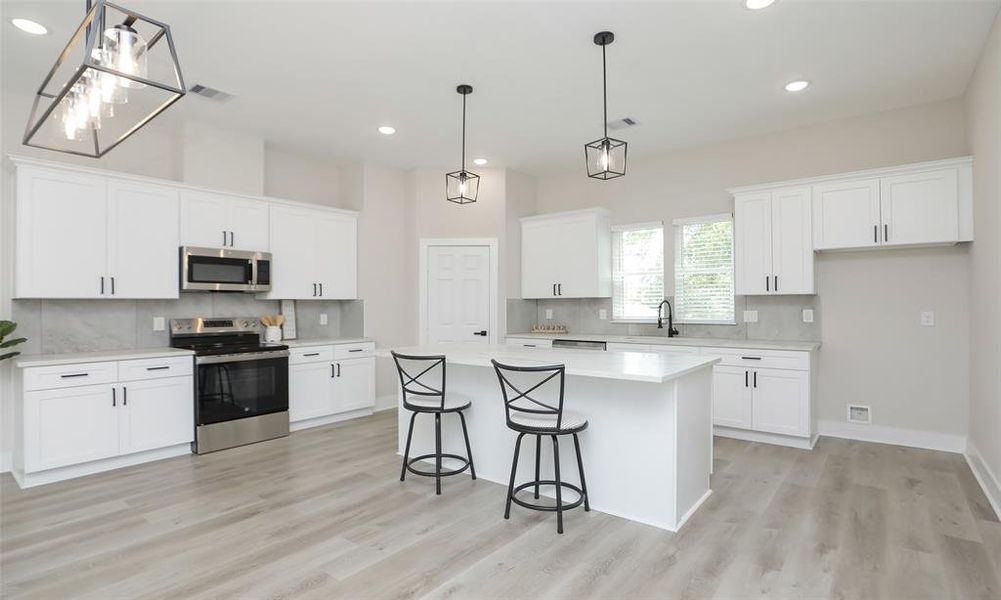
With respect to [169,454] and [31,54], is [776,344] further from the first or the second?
[31,54]

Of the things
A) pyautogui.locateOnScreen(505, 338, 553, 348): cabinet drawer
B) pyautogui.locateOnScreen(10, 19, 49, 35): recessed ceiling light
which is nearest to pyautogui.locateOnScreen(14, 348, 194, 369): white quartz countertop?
pyautogui.locateOnScreen(10, 19, 49, 35): recessed ceiling light

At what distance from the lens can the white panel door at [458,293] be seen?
627 centimetres

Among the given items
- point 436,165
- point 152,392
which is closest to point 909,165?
point 436,165

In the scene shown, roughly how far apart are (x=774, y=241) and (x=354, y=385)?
439 cm

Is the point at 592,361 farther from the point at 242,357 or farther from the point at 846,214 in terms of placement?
the point at 242,357

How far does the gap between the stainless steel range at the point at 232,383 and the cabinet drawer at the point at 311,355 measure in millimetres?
160

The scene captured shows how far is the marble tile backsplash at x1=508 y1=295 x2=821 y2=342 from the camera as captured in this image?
491cm

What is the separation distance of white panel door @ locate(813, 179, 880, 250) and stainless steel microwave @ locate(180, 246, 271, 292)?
5.05 metres

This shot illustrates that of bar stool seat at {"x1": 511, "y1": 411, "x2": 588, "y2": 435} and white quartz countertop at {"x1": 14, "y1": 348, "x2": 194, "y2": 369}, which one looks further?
white quartz countertop at {"x1": 14, "y1": 348, "x2": 194, "y2": 369}

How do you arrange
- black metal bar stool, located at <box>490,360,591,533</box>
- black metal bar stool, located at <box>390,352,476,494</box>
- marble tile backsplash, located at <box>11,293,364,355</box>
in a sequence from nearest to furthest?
black metal bar stool, located at <box>490,360,591,533</box> < black metal bar stool, located at <box>390,352,476,494</box> < marble tile backsplash, located at <box>11,293,364,355</box>

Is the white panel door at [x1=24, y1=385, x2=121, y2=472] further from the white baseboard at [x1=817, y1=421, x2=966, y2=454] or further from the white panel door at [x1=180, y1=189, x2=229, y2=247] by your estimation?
the white baseboard at [x1=817, y1=421, x2=966, y2=454]

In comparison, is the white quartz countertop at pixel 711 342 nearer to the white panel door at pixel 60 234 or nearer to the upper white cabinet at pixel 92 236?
the upper white cabinet at pixel 92 236

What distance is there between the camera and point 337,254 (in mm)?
5770

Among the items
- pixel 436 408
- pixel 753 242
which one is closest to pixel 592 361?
pixel 436 408
